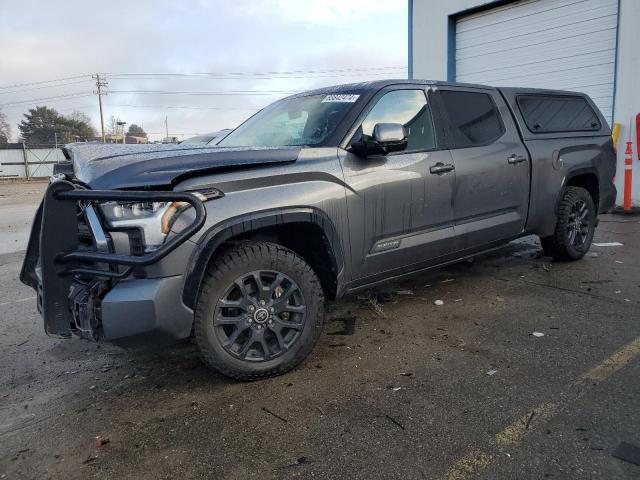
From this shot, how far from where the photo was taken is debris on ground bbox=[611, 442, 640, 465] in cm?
223

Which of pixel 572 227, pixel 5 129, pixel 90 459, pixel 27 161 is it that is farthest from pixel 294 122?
pixel 5 129

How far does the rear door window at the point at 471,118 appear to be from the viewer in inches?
168

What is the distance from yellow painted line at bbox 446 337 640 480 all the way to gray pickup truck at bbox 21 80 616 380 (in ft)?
4.09

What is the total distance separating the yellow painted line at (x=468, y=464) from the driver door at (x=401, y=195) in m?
1.50

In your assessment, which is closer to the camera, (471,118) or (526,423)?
(526,423)

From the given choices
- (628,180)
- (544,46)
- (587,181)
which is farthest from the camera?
(544,46)

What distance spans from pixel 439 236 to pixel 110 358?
2.65 metres

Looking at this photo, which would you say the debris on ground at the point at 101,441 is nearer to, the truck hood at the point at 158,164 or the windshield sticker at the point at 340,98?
the truck hood at the point at 158,164

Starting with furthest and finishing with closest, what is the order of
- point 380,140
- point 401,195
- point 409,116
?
point 409,116 < point 401,195 < point 380,140

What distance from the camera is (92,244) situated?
110 inches

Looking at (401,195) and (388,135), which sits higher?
(388,135)

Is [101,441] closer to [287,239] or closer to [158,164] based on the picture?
[158,164]

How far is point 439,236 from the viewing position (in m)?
4.03

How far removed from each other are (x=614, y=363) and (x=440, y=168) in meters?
1.80
